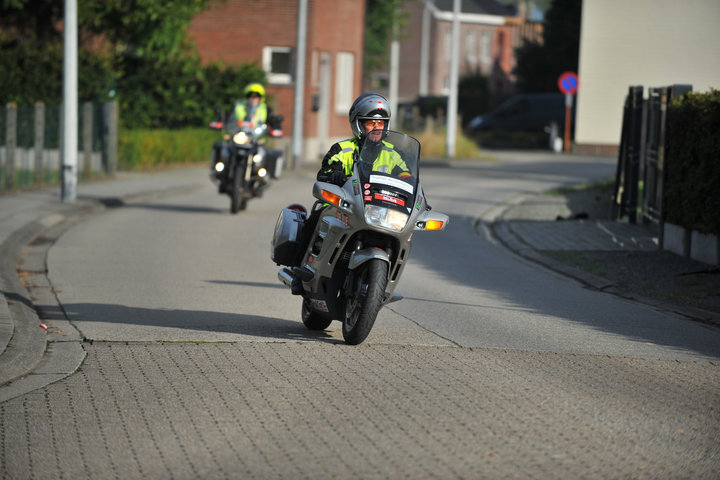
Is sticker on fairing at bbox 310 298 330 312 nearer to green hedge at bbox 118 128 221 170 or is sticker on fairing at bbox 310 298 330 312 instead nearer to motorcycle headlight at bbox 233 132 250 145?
motorcycle headlight at bbox 233 132 250 145

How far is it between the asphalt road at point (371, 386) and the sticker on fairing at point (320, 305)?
23 cm

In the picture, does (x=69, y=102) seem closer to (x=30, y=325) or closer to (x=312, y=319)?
(x=30, y=325)

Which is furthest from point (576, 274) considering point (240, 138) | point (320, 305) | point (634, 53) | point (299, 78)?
point (634, 53)

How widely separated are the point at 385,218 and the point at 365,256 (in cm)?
28

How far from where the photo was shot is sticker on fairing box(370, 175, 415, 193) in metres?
7.52

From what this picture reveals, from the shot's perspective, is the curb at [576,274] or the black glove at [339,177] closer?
the black glove at [339,177]

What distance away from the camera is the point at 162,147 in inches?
1054

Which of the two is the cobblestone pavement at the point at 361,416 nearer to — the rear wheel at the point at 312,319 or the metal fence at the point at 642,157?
the rear wheel at the point at 312,319

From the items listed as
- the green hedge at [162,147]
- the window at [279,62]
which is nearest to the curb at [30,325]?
the green hedge at [162,147]

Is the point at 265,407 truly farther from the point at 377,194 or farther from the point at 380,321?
the point at 380,321

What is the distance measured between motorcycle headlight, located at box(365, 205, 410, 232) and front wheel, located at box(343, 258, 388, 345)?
0.24m

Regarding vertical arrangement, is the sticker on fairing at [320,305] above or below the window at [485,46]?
below

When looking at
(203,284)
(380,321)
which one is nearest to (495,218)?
(203,284)

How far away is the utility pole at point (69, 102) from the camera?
17.8 metres
